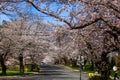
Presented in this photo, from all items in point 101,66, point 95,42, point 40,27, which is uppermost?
point 40,27

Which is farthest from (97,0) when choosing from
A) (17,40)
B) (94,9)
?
(17,40)

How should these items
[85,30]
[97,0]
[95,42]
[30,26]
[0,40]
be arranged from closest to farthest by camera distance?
[97,0] → [85,30] → [95,42] → [0,40] → [30,26]

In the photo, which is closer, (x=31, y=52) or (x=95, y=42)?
(x=95, y=42)

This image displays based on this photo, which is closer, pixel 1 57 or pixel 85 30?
pixel 85 30

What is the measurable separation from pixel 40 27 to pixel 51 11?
158 feet

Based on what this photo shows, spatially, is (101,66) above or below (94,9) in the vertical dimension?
below

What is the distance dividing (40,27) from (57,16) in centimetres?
4819

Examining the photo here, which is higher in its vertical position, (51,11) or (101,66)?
(51,11)

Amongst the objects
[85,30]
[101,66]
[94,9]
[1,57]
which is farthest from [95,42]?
[1,57]

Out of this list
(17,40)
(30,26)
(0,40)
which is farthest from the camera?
(30,26)

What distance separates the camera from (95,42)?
30547 millimetres

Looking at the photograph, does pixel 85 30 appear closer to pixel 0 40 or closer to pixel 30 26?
pixel 0 40

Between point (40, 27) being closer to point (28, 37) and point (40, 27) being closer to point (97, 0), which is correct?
point (28, 37)

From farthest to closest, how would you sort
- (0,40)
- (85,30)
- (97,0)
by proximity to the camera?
(0,40), (85,30), (97,0)
